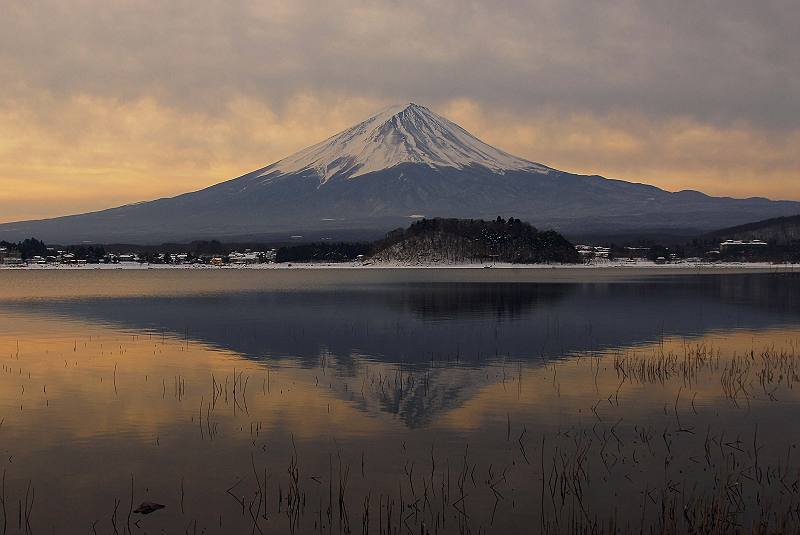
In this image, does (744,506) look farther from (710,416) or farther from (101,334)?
(101,334)

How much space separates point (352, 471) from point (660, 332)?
117 feet

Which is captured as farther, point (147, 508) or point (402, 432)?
point (402, 432)

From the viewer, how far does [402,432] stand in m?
22.8

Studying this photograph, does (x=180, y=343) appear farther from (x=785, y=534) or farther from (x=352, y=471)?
(x=785, y=534)

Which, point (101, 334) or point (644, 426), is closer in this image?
point (644, 426)

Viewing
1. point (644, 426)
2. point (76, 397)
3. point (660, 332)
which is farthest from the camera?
point (660, 332)

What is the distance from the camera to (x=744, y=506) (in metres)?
16.5

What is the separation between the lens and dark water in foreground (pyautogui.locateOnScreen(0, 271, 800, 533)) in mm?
16344

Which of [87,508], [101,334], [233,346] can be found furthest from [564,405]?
[101,334]

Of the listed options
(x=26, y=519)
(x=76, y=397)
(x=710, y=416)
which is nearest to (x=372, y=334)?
(x=76, y=397)

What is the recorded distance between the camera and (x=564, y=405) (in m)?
26.7

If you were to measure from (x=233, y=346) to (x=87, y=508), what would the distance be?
90.7ft

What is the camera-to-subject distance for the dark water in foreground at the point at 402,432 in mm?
16344

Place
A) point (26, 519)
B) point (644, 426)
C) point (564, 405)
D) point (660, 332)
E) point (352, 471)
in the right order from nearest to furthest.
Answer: point (26, 519) < point (352, 471) < point (644, 426) < point (564, 405) < point (660, 332)
